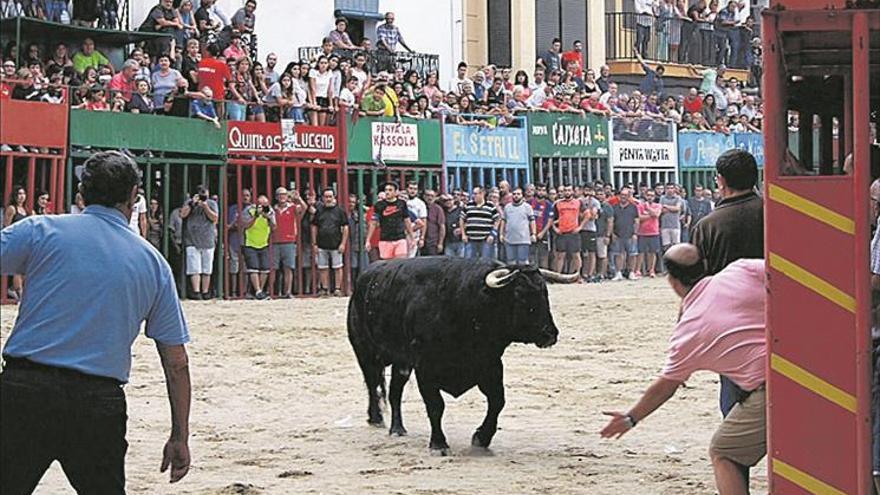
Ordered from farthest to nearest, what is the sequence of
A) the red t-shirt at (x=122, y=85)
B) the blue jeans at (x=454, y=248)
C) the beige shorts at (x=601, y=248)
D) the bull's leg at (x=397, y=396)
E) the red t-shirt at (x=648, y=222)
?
the red t-shirt at (x=648, y=222) < the beige shorts at (x=601, y=248) < the blue jeans at (x=454, y=248) < the red t-shirt at (x=122, y=85) < the bull's leg at (x=397, y=396)

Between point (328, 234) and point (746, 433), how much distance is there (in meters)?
18.8

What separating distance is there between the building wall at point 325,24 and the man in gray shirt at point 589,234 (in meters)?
5.57

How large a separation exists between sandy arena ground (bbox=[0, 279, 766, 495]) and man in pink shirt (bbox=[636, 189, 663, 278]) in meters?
12.1

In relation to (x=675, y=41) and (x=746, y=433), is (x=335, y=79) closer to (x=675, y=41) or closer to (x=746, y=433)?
(x=675, y=41)

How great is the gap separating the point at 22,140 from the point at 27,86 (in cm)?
71

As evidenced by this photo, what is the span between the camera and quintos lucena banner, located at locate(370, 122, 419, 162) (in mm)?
26516

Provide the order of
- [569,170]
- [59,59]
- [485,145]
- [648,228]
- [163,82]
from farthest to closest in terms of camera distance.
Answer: [648,228] < [569,170] < [485,145] < [163,82] < [59,59]

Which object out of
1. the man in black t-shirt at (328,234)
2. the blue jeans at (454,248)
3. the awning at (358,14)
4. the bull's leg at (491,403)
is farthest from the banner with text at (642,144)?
the bull's leg at (491,403)

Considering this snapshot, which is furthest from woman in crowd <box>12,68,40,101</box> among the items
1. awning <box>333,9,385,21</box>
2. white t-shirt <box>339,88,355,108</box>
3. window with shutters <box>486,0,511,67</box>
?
window with shutters <box>486,0,511,67</box>

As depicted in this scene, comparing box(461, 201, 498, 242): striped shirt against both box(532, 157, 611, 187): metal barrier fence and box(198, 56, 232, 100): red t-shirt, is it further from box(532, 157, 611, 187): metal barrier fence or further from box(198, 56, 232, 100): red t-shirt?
box(198, 56, 232, 100): red t-shirt

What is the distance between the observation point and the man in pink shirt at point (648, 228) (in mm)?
31281

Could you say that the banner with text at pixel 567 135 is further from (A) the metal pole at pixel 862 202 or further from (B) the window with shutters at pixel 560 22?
(A) the metal pole at pixel 862 202

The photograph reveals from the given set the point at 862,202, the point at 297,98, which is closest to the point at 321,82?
the point at 297,98

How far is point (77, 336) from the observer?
5426mm
